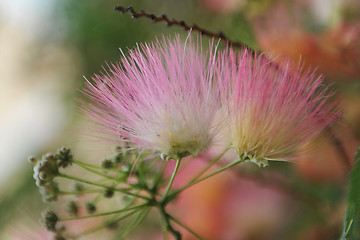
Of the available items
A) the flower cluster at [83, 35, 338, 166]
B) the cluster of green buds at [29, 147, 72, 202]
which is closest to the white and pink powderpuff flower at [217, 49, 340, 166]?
the flower cluster at [83, 35, 338, 166]

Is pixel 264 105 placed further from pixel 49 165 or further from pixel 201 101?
pixel 49 165

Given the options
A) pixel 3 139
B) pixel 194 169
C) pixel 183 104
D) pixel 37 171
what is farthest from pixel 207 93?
pixel 3 139

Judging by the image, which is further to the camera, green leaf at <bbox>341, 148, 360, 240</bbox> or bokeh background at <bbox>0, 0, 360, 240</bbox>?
bokeh background at <bbox>0, 0, 360, 240</bbox>

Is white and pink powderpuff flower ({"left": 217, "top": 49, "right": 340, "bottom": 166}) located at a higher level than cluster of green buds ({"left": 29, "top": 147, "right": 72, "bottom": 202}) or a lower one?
higher

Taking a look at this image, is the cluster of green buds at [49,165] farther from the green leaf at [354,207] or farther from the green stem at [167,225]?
the green leaf at [354,207]

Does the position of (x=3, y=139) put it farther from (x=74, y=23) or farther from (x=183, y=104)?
(x=183, y=104)

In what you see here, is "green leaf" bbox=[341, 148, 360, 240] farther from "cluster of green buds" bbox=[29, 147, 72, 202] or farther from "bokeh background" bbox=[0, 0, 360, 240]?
"cluster of green buds" bbox=[29, 147, 72, 202]

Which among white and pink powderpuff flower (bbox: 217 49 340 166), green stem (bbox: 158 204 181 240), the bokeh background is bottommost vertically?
green stem (bbox: 158 204 181 240)
